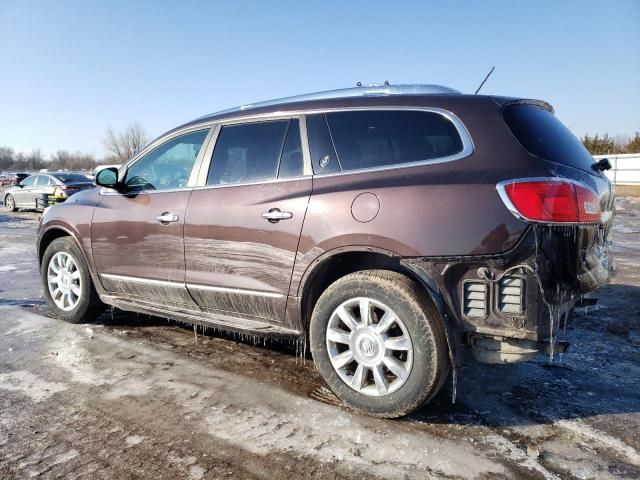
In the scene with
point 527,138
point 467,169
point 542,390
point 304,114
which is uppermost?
point 304,114

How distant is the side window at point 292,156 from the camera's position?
322 cm

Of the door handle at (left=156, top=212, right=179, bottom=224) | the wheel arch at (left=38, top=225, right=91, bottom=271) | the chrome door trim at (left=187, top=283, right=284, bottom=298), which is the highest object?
the door handle at (left=156, top=212, right=179, bottom=224)

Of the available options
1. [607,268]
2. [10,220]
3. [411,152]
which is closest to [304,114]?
[411,152]

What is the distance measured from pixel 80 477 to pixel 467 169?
→ 2.45 metres

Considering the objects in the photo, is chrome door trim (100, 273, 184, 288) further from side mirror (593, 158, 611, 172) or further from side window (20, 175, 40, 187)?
side window (20, 175, 40, 187)

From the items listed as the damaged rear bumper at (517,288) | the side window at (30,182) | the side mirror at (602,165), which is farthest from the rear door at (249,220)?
the side window at (30,182)

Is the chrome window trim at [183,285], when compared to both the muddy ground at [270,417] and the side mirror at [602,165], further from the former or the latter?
the side mirror at [602,165]

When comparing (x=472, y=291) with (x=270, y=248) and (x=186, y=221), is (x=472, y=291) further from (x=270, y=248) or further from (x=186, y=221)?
(x=186, y=221)

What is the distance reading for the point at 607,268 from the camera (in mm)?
2961

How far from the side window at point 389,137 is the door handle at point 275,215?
479 millimetres

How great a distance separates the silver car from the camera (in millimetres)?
16750

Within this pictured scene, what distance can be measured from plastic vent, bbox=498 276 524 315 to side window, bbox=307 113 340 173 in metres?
1.22

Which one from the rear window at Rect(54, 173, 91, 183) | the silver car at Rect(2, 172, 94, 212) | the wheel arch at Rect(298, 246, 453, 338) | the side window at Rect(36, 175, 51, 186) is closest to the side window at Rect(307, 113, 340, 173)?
the wheel arch at Rect(298, 246, 453, 338)

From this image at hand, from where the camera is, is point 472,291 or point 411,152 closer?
point 472,291
